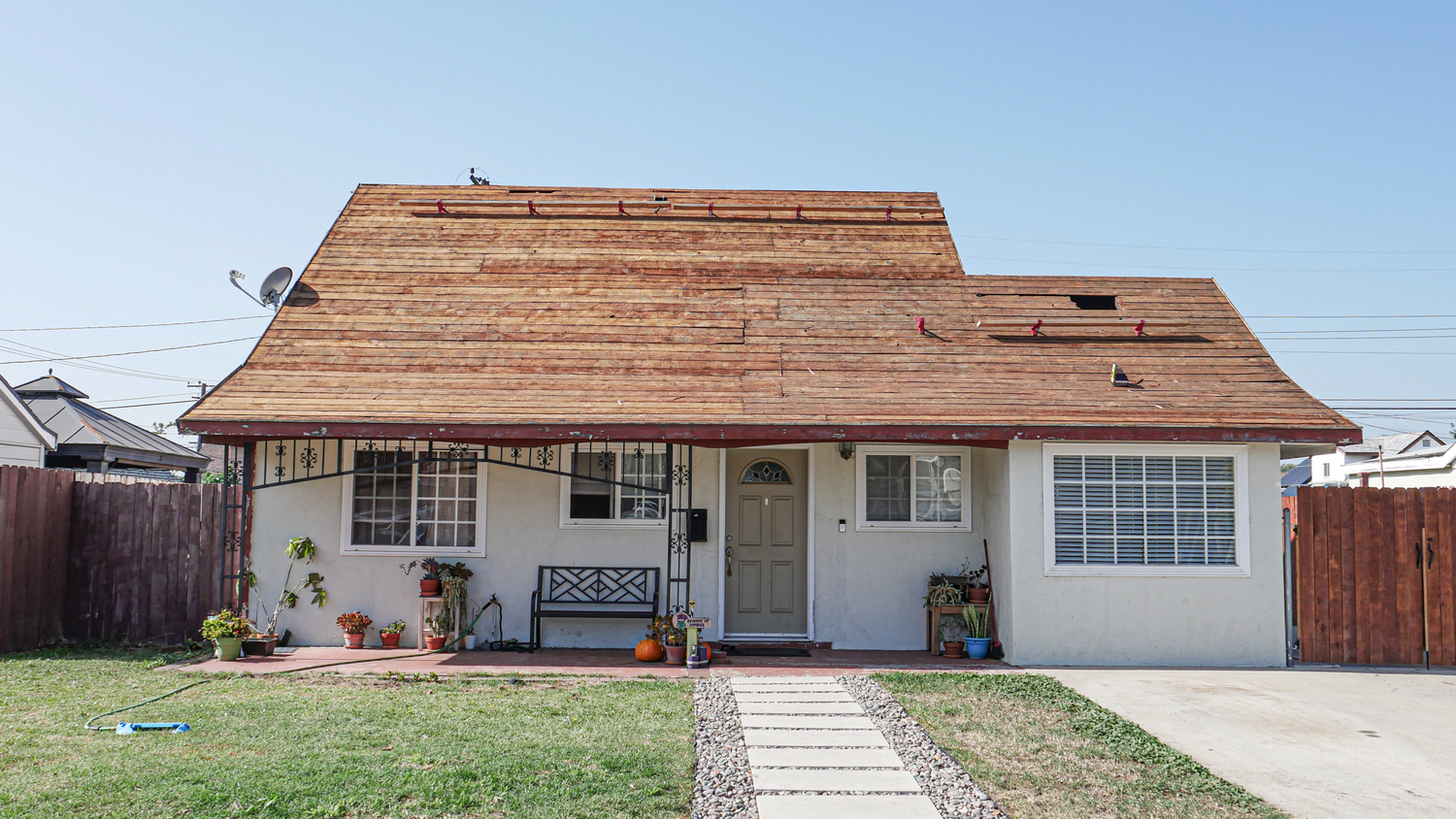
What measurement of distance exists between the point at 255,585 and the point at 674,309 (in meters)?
5.77

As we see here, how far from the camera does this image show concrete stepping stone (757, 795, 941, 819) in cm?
540

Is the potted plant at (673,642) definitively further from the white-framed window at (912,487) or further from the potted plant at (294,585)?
the potted plant at (294,585)

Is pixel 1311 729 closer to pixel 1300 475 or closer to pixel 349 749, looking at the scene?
pixel 349 749

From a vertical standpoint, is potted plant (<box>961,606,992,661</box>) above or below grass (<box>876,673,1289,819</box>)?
above

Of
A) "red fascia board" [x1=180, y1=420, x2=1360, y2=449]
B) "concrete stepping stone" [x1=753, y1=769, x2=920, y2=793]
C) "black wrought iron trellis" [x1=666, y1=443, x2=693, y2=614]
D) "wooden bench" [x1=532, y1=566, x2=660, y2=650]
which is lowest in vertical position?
"concrete stepping stone" [x1=753, y1=769, x2=920, y2=793]

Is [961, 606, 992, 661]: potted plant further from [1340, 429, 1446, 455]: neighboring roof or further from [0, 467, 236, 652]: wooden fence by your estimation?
[1340, 429, 1446, 455]: neighboring roof

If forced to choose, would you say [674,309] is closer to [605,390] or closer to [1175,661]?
[605,390]

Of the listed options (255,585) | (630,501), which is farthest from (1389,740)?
(255,585)

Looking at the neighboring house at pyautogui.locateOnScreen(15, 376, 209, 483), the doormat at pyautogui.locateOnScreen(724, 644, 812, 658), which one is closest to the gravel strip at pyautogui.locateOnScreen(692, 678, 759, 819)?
the doormat at pyautogui.locateOnScreen(724, 644, 812, 658)

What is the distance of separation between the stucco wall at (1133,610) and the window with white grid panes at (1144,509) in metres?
0.24

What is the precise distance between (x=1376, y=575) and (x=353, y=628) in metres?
11.1

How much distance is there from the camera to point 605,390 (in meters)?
10.9

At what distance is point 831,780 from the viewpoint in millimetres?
Answer: 6055

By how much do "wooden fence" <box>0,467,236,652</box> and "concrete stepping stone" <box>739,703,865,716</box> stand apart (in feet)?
23.1
